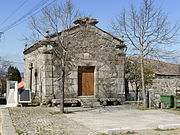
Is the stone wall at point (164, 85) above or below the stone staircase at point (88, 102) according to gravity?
above

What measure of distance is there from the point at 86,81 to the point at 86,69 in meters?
0.76

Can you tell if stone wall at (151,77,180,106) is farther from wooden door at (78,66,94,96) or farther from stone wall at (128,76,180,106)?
wooden door at (78,66,94,96)

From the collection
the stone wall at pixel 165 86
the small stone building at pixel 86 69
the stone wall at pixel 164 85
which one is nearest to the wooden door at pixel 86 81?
the small stone building at pixel 86 69

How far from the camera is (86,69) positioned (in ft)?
→ 58.9

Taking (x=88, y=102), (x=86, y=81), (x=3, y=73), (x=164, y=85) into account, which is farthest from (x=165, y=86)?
(x=3, y=73)

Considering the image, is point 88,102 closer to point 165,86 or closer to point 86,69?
point 86,69

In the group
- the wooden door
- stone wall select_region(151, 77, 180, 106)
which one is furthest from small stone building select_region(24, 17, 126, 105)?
stone wall select_region(151, 77, 180, 106)

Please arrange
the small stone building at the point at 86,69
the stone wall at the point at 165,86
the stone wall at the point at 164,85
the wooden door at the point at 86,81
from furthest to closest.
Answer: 1. the stone wall at the point at 165,86
2. the stone wall at the point at 164,85
3. the wooden door at the point at 86,81
4. the small stone building at the point at 86,69

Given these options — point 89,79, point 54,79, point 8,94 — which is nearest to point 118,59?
point 89,79

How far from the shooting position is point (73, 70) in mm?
17359

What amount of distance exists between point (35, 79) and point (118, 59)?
5859mm

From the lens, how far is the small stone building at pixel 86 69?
1644cm

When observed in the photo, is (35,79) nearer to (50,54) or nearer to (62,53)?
(50,54)

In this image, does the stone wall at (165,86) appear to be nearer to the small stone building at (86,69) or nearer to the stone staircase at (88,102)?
the small stone building at (86,69)
